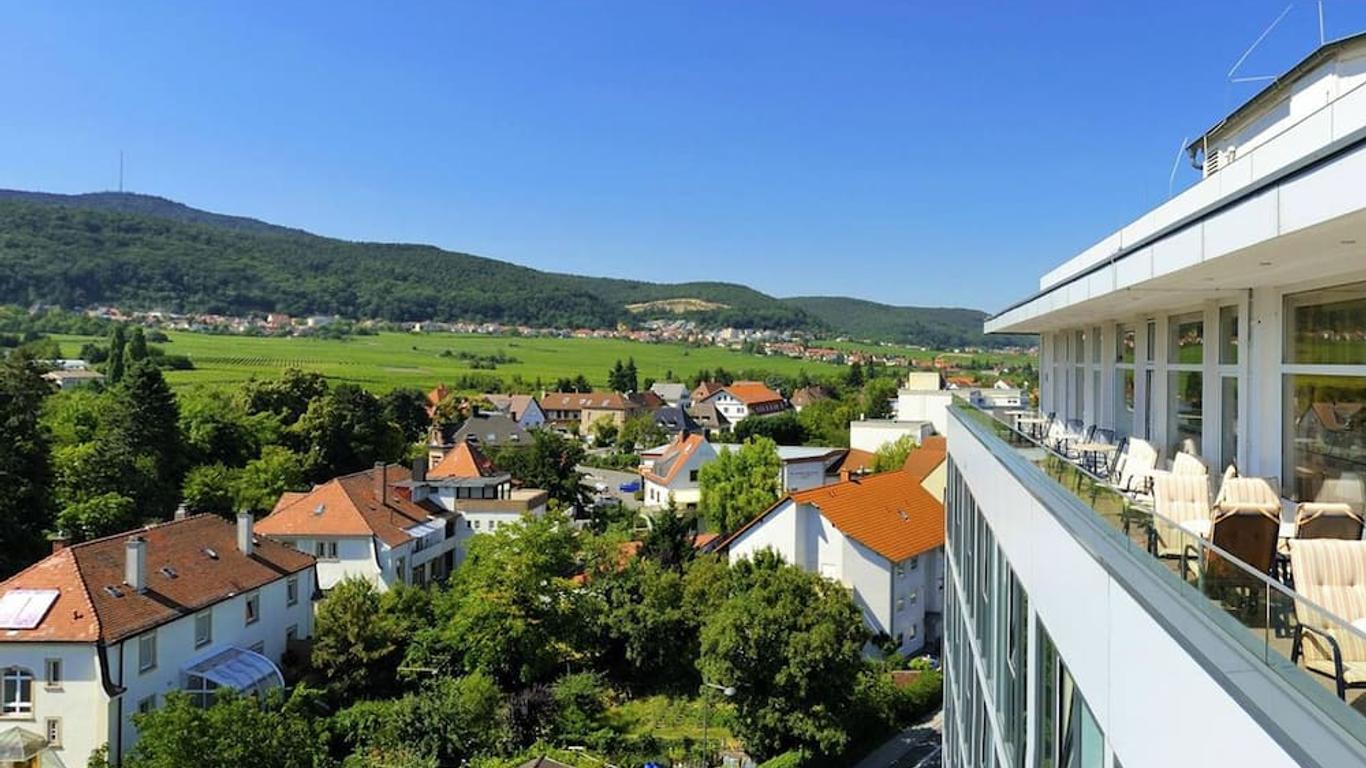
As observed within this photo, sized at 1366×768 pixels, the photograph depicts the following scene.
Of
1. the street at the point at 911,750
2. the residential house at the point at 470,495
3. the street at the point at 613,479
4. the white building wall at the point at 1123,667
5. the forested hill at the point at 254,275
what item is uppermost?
the forested hill at the point at 254,275

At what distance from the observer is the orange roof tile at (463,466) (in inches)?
1495

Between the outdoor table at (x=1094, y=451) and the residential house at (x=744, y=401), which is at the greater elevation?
the outdoor table at (x=1094, y=451)

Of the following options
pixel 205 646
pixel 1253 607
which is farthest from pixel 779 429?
pixel 1253 607

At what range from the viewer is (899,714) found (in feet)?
75.0

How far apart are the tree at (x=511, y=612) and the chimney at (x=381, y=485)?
6.56m

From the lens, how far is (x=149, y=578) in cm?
2059

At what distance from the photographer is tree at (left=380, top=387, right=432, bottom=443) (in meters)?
61.7

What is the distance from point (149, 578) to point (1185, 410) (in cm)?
2099

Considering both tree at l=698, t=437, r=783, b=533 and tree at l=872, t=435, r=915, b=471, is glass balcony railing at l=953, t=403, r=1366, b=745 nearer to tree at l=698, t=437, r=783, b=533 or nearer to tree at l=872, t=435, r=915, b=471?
tree at l=698, t=437, r=783, b=533

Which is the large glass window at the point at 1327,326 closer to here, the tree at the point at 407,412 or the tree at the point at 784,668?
the tree at the point at 784,668

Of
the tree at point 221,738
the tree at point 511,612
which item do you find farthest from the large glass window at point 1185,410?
the tree at point 511,612

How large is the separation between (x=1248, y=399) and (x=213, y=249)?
168403mm

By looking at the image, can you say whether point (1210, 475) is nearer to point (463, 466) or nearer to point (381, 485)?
point (381, 485)

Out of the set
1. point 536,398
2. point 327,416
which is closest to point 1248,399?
point 327,416
